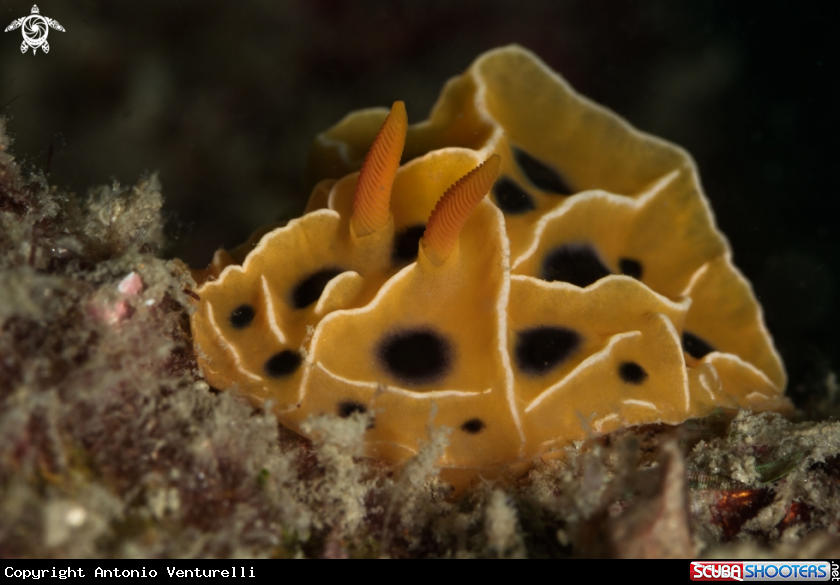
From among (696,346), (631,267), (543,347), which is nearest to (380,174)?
(543,347)

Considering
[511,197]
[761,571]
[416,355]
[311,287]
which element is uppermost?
[511,197]

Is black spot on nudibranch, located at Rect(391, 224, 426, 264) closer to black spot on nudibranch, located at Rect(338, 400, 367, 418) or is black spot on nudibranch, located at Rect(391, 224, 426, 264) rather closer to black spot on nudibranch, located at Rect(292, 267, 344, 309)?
black spot on nudibranch, located at Rect(292, 267, 344, 309)

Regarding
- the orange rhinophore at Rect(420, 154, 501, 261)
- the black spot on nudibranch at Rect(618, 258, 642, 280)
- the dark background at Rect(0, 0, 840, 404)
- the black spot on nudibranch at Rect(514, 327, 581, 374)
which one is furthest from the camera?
the dark background at Rect(0, 0, 840, 404)

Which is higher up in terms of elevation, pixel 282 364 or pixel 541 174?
pixel 541 174

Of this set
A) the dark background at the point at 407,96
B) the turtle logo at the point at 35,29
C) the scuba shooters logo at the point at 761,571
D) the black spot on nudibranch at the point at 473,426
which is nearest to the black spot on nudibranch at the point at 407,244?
the black spot on nudibranch at the point at 473,426

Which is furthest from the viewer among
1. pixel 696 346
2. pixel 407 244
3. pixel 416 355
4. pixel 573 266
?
pixel 696 346

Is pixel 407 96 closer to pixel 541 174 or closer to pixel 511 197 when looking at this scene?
pixel 541 174

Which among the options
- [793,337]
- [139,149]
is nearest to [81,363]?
[139,149]

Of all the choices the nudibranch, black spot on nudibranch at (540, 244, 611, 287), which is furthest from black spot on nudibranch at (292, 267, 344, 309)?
black spot on nudibranch at (540, 244, 611, 287)

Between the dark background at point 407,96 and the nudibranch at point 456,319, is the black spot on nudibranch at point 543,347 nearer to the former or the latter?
the nudibranch at point 456,319
